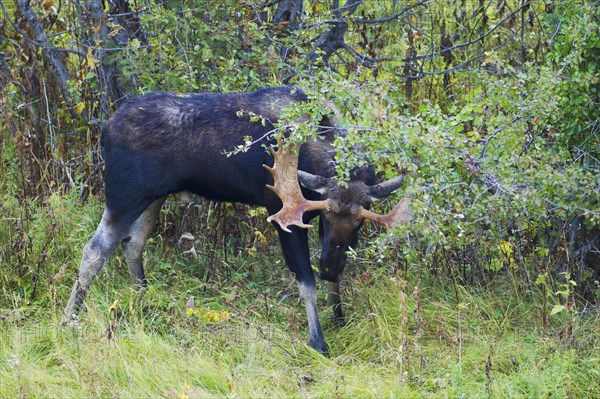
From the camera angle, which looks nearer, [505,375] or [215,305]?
[505,375]

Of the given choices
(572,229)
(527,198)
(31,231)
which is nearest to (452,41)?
(572,229)

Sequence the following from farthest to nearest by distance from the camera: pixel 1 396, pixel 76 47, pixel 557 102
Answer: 1. pixel 76 47
2. pixel 557 102
3. pixel 1 396

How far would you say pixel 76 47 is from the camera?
9508mm

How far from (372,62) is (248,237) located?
2.12 metres

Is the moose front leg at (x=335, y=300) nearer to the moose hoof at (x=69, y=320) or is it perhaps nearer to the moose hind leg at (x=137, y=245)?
the moose hind leg at (x=137, y=245)

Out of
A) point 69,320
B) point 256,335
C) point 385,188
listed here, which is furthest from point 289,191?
point 69,320

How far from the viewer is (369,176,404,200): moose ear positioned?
705cm

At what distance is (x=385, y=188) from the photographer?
7.05 m

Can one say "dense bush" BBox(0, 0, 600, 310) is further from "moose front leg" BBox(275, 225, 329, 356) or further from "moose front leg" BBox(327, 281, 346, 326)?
"moose front leg" BBox(275, 225, 329, 356)

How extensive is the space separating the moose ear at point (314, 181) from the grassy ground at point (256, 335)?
78cm

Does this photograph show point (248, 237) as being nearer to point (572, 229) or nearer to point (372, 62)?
point (372, 62)

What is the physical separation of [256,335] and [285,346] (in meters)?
0.22

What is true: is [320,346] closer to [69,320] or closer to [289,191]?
[289,191]

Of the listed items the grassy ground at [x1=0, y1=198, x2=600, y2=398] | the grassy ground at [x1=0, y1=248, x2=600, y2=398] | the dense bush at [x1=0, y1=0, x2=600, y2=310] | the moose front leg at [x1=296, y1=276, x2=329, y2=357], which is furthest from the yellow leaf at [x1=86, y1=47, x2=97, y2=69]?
the moose front leg at [x1=296, y1=276, x2=329, y2=357]
